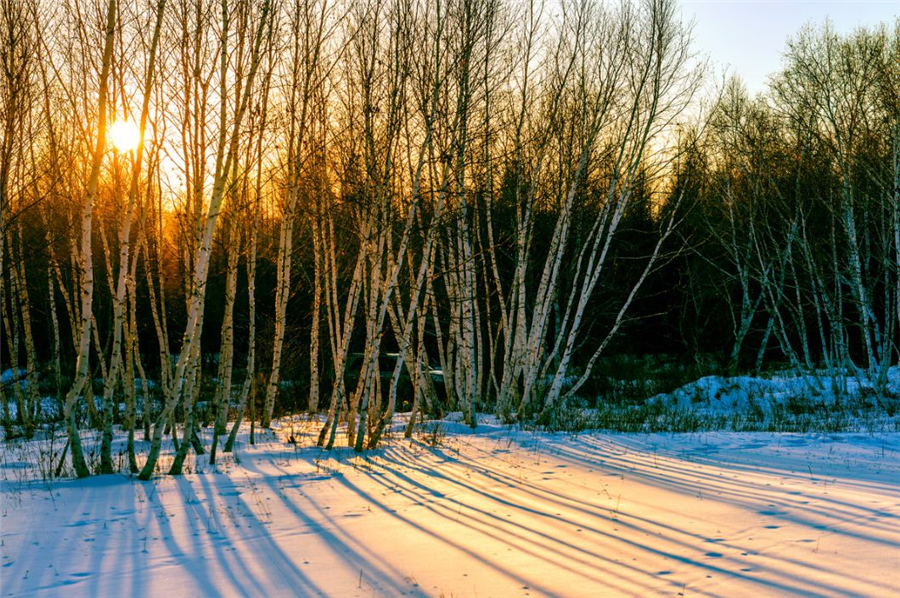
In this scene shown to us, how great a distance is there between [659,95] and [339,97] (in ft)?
18.0

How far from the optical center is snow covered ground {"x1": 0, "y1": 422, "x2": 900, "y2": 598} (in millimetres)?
4145

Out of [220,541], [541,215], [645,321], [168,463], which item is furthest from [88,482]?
[645,321]

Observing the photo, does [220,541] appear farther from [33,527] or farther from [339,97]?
[339,97]

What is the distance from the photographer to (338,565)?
178 inches

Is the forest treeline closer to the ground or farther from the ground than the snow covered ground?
farther from the ground

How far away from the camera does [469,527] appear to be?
5.39 m

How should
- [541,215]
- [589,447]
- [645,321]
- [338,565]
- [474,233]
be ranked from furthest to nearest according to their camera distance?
[645,321] < [541,215] < [474,233] < [589,447] < [338,565]

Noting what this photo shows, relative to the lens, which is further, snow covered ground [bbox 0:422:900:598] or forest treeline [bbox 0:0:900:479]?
forest treeline [bbox 0:0:900:479]

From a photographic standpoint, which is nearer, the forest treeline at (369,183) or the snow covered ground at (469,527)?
the snow covered ground at (469,527)

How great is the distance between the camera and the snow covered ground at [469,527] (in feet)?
13.6

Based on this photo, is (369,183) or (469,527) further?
(369,183)

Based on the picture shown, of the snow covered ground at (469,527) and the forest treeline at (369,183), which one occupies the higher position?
the forest treeline at (369,183)

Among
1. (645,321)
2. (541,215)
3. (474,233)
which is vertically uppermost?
(541,215)

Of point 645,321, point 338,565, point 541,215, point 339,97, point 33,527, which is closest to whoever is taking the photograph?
point 338,565
